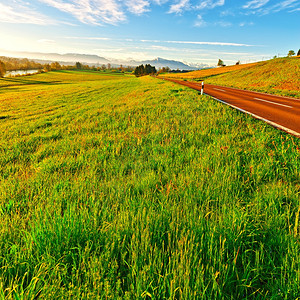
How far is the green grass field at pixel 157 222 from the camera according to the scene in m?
1.46

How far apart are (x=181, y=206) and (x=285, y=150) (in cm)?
296

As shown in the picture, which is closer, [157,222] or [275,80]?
[157,222]

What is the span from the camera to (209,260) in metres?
1.57

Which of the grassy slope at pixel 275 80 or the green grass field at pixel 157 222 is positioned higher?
the grassy slope at pixel 275 80

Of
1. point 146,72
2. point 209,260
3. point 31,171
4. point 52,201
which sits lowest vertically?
point 31,171

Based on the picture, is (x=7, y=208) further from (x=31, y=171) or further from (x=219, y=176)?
(x=219, y=176)

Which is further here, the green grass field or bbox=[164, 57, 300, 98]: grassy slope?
bbox=[164, 57, 300, 98]: grassy slope

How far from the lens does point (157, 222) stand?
6.66 ft

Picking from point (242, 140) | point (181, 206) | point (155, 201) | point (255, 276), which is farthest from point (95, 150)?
point (255, 276)

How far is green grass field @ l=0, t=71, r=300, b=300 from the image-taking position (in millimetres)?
1455

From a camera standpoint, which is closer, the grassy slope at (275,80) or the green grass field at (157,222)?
the green grass field at (157,222)

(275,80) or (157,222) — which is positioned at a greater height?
(275,80)

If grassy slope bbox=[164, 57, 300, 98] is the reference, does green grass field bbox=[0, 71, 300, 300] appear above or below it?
below

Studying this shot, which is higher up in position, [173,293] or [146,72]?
[146,72]
